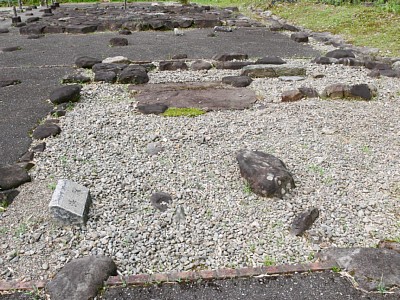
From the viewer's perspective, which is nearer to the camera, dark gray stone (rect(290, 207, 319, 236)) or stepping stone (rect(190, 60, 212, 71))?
dark gray stone (rect(290, 207, 319, 236))

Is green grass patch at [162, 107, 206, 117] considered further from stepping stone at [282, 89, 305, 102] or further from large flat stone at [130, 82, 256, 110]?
stepping stone at [282, 89, 305, 102]

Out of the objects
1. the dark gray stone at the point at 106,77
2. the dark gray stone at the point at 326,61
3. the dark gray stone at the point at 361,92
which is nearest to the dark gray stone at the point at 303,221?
the dark gray stone at the point at 361,92

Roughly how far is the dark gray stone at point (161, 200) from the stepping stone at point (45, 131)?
189 centimetres

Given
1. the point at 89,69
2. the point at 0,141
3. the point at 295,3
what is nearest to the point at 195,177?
the point at 0,141

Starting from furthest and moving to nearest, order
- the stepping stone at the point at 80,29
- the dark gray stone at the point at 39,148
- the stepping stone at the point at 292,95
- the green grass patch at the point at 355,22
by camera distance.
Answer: the stepping stone at the point at 80,29, the green grass patch at the point at 355,22, the stepping stone at the point at 292,95, the dark gray stone at the point at 39,148

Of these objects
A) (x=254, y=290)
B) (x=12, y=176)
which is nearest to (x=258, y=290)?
(x=254, y=290)

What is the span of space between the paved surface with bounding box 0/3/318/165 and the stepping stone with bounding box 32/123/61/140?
0.44 ft

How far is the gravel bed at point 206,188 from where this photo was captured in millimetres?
2930

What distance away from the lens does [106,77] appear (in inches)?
265

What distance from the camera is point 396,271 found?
104 inches

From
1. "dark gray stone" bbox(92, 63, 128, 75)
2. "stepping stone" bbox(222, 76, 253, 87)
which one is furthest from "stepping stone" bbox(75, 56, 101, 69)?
"stepping stone" bbox(222, 76, 253, 87)

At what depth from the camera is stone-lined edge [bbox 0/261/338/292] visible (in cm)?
261

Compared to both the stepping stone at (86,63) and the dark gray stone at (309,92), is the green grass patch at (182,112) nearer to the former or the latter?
the dark gray stone at (309,92)

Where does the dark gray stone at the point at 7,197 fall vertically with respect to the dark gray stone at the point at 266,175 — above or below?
below
